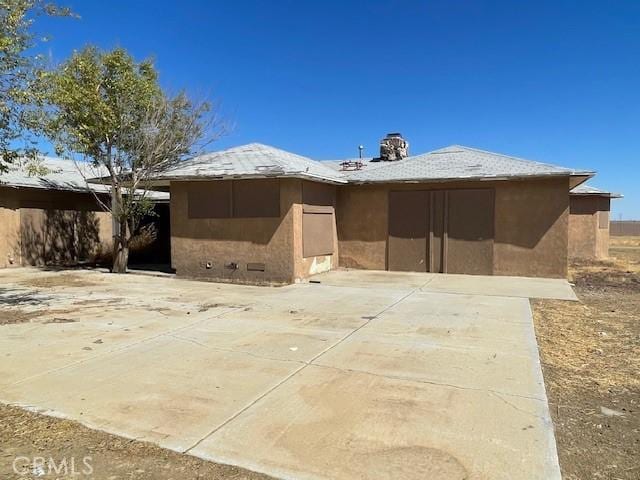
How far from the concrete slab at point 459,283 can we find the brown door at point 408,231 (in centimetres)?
49

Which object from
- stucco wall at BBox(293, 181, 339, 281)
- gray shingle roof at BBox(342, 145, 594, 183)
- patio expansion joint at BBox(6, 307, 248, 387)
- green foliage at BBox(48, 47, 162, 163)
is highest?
green foliage at BBox(48, 47, 162, 163)

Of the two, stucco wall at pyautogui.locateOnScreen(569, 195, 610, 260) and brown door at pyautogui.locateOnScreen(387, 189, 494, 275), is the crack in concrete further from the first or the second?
stucco wall at pyautogui.locateOnScreen(569, 195, 610, 260)

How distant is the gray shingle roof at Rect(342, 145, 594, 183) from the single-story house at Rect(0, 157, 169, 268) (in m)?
9.24

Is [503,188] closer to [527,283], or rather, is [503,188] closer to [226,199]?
[527,283]

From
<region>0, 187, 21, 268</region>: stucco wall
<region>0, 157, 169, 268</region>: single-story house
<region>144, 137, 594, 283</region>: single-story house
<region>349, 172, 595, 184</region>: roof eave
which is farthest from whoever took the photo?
<region>0, 157, 169, 268</region>: single-story house

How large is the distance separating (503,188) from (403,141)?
8.57m

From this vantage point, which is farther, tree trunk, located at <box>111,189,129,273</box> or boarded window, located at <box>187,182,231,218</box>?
tree trunk, located at <box>111,189,129,273</box>

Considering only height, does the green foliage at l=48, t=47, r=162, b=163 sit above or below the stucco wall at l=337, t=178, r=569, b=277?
above

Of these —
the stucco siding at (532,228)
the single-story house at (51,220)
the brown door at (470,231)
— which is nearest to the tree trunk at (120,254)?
the single-story house at (51,220)

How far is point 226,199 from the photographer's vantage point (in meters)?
13.1

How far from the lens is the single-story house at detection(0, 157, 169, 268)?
15.4 metres

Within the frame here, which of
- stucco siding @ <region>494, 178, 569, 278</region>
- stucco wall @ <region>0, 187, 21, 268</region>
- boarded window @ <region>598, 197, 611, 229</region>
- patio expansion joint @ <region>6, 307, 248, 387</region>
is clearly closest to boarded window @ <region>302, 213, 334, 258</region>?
stucco siding @ <region>494, 178, 569, 278</region>

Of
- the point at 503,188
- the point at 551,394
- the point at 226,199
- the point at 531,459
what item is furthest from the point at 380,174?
the point at 531,459

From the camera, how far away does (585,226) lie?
72.5ft
